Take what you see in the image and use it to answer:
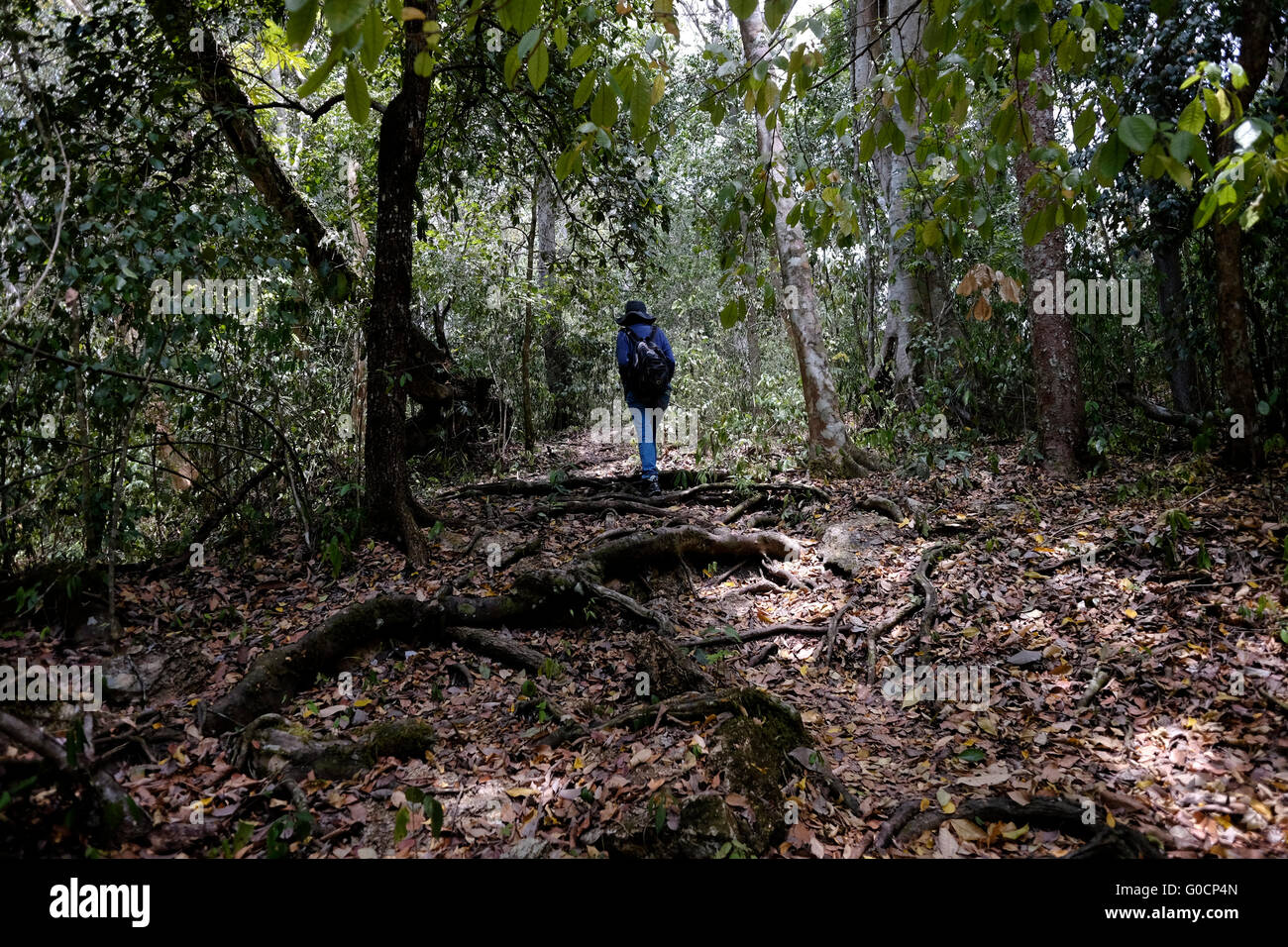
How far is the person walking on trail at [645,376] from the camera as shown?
7695mm

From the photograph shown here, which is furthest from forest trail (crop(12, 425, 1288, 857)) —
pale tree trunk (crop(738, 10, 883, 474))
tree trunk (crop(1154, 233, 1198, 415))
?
tree trunk (crop(1154, 233, 1198, 415))

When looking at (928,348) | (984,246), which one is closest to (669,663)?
(928,348)

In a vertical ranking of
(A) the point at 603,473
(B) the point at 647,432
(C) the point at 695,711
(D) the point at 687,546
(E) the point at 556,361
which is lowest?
(C) the point at 695,711

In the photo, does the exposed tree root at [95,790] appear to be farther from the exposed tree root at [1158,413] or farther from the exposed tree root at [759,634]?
the exposed tree root at [1158,413]

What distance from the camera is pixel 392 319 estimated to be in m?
5.54

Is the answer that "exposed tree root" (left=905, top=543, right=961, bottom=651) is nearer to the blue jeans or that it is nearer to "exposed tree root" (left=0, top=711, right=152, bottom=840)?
the blue jeans

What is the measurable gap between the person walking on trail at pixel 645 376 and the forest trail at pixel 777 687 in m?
1.64

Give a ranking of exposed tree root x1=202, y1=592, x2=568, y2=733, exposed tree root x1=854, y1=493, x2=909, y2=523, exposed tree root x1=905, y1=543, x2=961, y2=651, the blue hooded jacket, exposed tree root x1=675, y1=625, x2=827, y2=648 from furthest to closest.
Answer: the blue hooded jacket → exposed tree root x1=854, y1=493, x2=909, y2=523 → exposed tree root x1=675, y1=625, x2=827, y2=648 → exposed tree root x1=905, y1=543, x2=961, y2=651 → exposed tree root x1=202, y1=592, x2=568, y2=733

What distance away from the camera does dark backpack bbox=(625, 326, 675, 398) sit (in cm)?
768

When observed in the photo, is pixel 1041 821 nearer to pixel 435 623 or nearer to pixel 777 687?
pixel 777 687

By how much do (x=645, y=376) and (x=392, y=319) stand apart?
2965mm

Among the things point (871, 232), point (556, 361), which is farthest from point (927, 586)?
point (556, 361)

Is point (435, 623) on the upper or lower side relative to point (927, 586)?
lower

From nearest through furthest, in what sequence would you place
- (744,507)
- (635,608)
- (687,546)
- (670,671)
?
(670,671) → (635,608) → (687,546) → (744,507)
